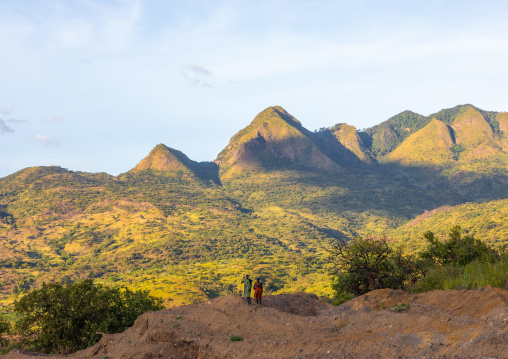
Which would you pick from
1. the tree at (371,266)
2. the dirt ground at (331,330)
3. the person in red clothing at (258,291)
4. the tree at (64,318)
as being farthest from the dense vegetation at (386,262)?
the tree at (64,318)

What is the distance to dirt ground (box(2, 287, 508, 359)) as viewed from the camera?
15.4 metres

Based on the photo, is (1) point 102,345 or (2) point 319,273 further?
(2) point 319,273

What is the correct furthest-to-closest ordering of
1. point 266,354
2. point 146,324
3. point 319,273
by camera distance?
1. point 319,273
2. point 146,324
3. point 266,354

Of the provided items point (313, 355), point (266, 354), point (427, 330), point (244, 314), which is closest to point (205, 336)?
point (244, 314)

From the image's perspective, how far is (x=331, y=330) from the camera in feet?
72.1

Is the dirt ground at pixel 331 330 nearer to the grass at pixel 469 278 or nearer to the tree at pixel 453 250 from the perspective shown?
the grass at pixel 469 278

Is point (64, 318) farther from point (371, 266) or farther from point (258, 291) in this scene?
point (371, 266)

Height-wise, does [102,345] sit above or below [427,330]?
below

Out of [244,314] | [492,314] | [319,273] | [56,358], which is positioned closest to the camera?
[492,314]

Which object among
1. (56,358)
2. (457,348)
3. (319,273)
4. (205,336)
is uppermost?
(457,348)

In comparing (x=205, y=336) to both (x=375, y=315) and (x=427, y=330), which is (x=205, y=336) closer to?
(x=375, y=315)

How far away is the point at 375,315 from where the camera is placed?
21.3 m

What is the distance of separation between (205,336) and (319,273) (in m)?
181

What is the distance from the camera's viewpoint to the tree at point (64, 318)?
42.1m
